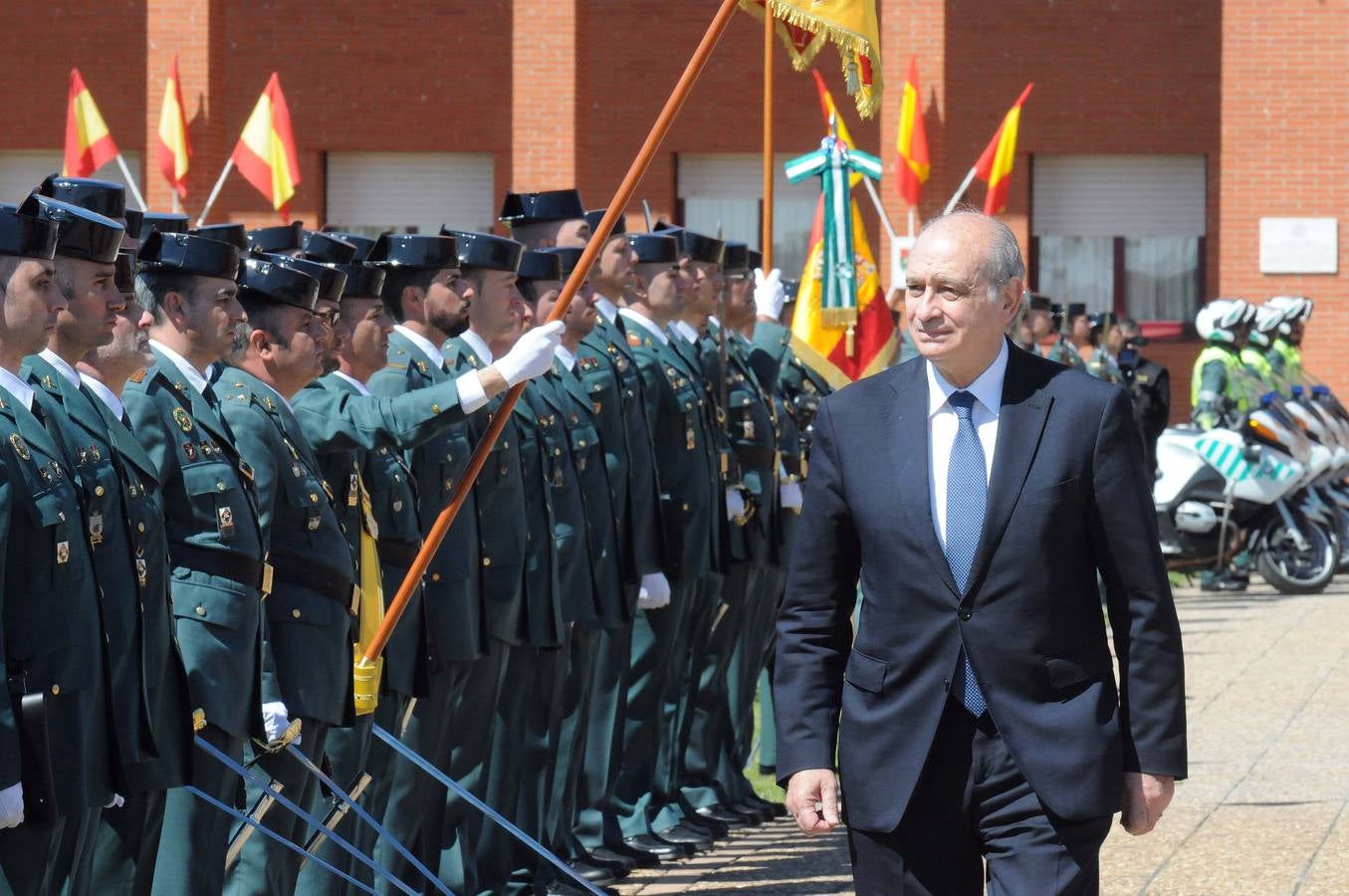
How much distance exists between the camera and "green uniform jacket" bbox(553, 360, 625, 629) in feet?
23.8

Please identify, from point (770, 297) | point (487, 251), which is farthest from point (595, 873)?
point (770, 297)

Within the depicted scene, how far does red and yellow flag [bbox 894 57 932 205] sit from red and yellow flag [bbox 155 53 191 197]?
6926 millimetres

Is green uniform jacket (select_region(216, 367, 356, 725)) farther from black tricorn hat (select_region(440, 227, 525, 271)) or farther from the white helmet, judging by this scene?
the white helmet

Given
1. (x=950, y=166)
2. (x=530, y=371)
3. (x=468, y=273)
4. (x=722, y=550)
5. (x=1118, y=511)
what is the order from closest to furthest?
(x=1118, y=511)
(x=530, y=371)
(x=468, y=273)
(x=722, y=550)
(x=950, y=166)

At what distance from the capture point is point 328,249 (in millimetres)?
6109

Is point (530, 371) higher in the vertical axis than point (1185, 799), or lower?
higher

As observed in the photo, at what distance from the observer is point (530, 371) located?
5812 mm

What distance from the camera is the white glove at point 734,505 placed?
8.62m

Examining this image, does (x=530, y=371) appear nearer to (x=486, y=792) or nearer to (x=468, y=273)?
(x=468, y=273)

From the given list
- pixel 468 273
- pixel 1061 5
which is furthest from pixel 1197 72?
pixel 468 273

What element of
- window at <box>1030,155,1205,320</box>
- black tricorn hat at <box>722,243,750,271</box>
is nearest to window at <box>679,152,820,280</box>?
window at <box>1030,155,1205,320</box>

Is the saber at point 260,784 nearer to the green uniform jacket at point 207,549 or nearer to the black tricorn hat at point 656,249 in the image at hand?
the green uniform jacket at point 207,549

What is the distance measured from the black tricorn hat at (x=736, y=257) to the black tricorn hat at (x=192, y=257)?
4.35 meters

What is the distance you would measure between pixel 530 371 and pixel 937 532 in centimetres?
198
